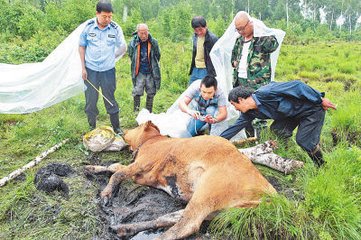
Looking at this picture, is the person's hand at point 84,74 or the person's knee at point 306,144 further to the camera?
the person's hand at point 84,74

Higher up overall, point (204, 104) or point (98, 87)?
point (98, 87)

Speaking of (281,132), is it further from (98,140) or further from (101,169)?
(98,140)

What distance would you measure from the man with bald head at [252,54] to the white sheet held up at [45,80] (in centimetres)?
258

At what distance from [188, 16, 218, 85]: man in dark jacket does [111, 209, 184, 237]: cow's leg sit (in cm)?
327

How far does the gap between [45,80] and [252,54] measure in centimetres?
327

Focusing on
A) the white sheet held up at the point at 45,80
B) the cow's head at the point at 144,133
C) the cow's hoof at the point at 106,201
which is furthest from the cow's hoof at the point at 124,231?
the white sheet held up at the point at 45,80

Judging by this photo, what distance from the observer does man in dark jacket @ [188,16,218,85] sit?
19.0 ft

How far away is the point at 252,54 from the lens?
16.5 feet

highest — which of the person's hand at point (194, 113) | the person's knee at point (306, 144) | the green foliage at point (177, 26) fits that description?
the person's hand at point (194, 113)

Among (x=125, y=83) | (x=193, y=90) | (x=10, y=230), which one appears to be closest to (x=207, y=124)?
(x=193, y=90)

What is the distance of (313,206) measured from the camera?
318 cm

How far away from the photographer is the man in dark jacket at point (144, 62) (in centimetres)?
642

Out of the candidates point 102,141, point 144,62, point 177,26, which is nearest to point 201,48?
point 144,62

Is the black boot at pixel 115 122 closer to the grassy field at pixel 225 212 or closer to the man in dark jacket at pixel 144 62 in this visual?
the grassy field at pixel 225 212
